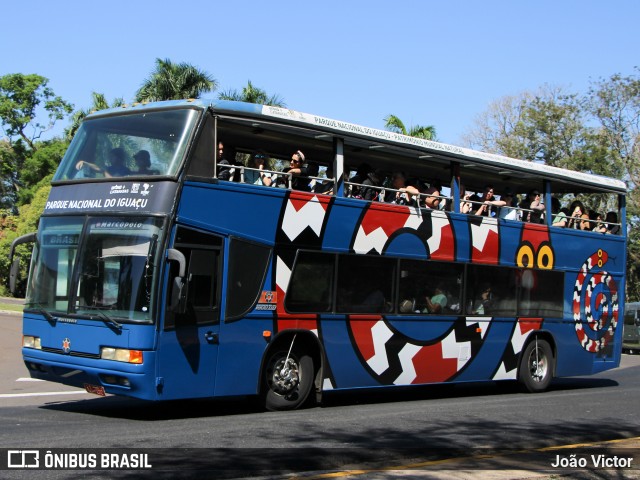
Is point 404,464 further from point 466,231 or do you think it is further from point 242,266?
point 466,231

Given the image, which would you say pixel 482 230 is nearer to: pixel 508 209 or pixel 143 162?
pixel 508 209

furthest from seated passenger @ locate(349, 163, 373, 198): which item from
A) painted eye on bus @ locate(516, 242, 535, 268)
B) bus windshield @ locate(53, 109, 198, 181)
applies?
painted eye on bus @ locate(516, 242, 535, 268)

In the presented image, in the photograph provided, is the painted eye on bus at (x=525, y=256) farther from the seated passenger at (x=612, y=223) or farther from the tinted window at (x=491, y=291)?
the seated passenger at (x=612, y=223)

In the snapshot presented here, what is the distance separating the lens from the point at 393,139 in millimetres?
14508

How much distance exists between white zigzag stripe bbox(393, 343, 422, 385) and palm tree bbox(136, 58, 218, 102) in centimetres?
2155

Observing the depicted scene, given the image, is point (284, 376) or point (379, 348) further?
point (379, 348)

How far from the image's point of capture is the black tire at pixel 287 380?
1257 centimetres

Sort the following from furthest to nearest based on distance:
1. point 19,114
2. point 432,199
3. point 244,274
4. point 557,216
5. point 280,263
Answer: point 19,114
point 557,216
point 432,199
point 280,263
point 244,274

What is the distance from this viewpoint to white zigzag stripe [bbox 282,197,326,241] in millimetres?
12735

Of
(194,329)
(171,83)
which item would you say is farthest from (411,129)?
(194,329)

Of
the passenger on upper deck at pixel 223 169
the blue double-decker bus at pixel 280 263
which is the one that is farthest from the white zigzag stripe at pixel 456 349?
the passenger on upper deck at pixel 223 169

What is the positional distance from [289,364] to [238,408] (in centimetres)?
109

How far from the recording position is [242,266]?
1205cm

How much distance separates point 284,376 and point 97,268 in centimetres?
309
